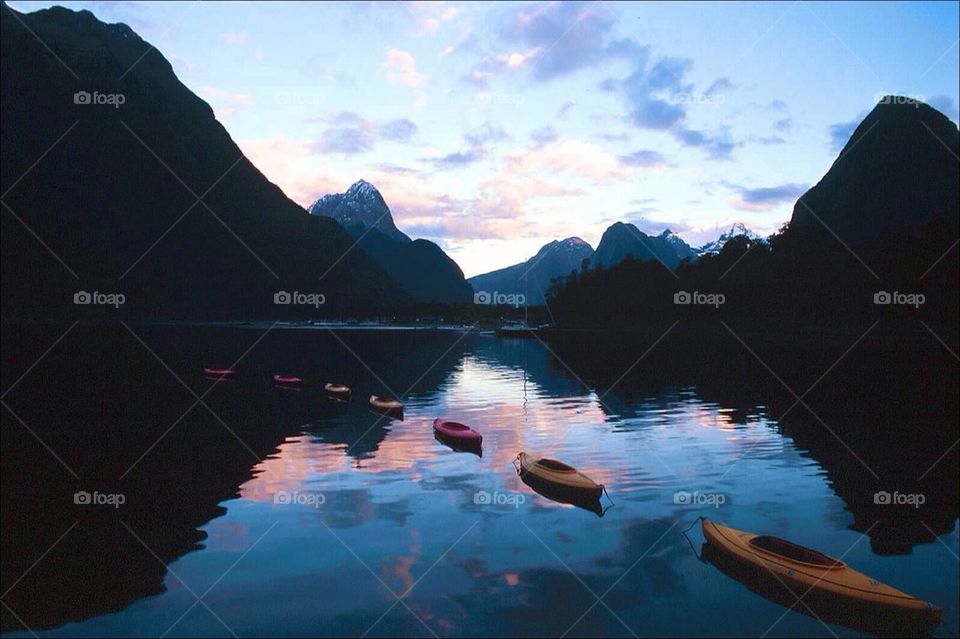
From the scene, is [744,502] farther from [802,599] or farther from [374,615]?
[374,615]

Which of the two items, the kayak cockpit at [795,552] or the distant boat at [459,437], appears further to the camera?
the distant boat at [459,437]

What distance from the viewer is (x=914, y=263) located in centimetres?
13388

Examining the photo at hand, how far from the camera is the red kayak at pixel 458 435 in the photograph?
4650 cm

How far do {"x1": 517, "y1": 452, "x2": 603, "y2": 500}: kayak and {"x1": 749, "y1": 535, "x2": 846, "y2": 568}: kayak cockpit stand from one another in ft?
31.6

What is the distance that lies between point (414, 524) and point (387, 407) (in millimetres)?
31585

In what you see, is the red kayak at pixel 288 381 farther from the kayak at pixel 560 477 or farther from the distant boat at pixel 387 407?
the kayak at pixel 560 477

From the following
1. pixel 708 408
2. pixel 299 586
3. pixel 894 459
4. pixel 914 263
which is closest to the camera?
pixel 299 586

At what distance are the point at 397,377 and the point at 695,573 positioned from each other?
75717 mm

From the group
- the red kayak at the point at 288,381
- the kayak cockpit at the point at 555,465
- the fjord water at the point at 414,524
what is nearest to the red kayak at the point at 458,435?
the fjord water at the point at 414,524

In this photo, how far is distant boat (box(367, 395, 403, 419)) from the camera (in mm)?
60906

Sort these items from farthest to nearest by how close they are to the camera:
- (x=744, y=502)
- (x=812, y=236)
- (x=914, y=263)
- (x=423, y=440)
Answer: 1. (x=812, y=236)
2. (x=914, y=263)
3. (x=423, y=440)
4. (x=744, y=502)

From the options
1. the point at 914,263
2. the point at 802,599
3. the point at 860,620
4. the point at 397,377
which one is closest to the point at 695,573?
the point at 802,599

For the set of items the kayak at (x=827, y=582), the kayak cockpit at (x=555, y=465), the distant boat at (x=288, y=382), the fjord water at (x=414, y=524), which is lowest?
the fjord water at (x=414, y=524)

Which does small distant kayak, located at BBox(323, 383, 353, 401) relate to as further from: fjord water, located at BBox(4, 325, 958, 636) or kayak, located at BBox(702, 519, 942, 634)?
kayak, located at BBox(702, 519, 942, 634)
